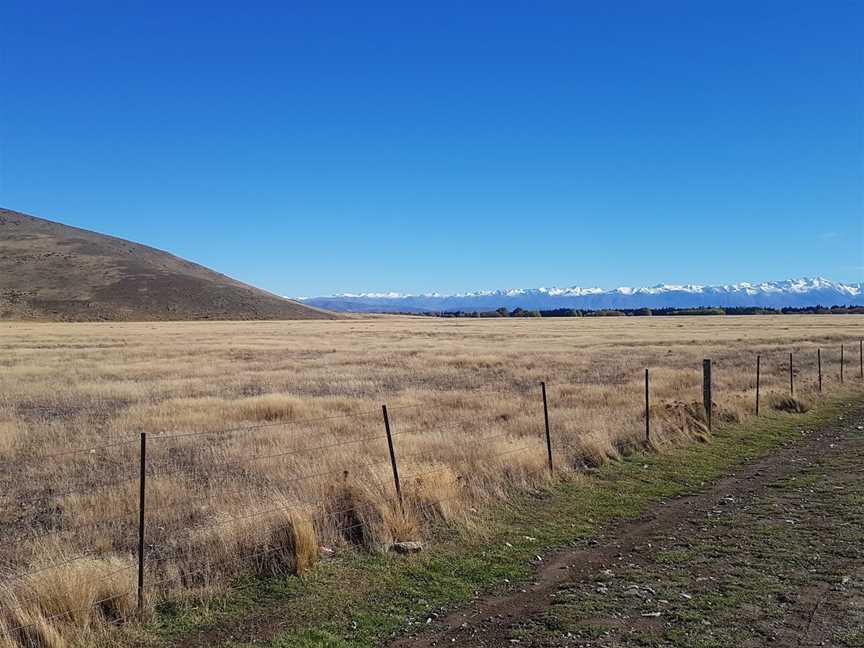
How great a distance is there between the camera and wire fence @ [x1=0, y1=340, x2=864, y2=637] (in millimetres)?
6504

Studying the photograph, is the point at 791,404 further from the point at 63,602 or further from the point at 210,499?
the point at 63,602

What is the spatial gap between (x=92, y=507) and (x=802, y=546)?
32.9 ft

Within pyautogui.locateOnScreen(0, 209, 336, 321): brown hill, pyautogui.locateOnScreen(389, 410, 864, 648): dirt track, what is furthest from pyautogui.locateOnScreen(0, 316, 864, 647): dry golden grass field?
pyautogui.locateOnScreen(0, 209, 336, 321): brown hill

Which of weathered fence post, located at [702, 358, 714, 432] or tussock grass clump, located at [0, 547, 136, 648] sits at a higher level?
weathered fence post, located at [702, 358, 714, 432]

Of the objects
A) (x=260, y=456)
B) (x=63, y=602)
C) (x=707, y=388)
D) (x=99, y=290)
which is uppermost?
(x=99, y=290)

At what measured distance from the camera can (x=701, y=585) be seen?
22.2 ft

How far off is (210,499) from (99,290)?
165666 mm

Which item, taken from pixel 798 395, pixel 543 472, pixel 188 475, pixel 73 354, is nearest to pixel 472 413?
pixel 543 472

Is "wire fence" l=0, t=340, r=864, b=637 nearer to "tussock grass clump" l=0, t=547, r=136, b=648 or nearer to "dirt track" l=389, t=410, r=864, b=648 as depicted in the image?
"tussock grass clump" l=0, t=547, r=136, b=648

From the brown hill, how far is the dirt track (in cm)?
14921

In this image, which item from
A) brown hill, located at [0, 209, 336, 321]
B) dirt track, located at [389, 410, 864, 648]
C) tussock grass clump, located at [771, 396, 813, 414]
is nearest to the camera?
dirt track, located at [389, 410, 864, 648]

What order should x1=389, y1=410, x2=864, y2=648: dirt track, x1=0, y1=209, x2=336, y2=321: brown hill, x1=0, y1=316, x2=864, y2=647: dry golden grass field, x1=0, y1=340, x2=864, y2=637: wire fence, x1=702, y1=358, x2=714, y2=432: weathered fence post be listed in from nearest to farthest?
x1=389, y1=410, x2=864, y2=648: dirt track < x1=0, y1=340, x2=864, y2=637: wire fence < x1=0, y1=316, x2=864, y2=647: dry golden grass field < x1=702, y1=358, x2=714, y2=432: weathered fence post < x1=0, y1=209, x2=336, y2=321: brown hill

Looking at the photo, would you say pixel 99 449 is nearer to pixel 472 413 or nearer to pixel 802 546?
pixel 472 413

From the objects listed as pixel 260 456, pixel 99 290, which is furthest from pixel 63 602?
pixel 99 290
